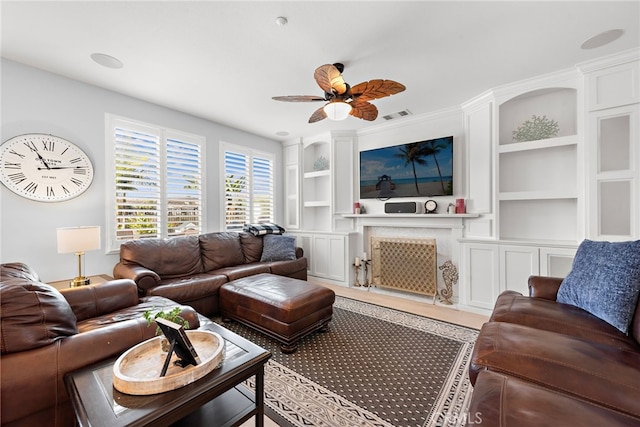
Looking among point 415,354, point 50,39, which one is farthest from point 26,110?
point 415,354

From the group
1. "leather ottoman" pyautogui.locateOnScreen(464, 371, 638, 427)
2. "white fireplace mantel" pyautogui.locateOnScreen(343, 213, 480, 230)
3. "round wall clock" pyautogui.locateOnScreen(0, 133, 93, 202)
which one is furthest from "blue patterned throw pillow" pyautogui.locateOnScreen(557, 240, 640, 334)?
"round wall clock" pyautogui.locateOnScreen(0, 133, 93, 202)

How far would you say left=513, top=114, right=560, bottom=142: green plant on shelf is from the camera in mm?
2961

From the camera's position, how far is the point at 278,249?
4.10 m

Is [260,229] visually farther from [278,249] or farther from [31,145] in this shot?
[31,145]

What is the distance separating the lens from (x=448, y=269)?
3547 millimetres

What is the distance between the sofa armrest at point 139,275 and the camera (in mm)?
2574

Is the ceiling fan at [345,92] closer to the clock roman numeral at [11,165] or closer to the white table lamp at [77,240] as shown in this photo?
the white table lamp at [77,240]

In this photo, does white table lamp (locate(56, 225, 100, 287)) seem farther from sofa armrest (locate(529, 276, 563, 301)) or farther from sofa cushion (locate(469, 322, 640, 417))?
sofa armrest (locate(529, 276, 563, 301))

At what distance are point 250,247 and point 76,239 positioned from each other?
2.15 metres

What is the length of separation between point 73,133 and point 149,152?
0.74 m

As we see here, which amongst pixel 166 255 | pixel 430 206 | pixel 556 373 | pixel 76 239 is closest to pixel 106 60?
pixel 76 239

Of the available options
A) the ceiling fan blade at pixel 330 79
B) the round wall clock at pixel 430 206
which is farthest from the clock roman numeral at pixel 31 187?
the round wall clock at pixel 430 206

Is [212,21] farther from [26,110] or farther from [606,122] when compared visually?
[606,122]

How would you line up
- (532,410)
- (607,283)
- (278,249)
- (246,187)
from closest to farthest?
(532,410) < (607,283) < (278,249) < (246,187)
